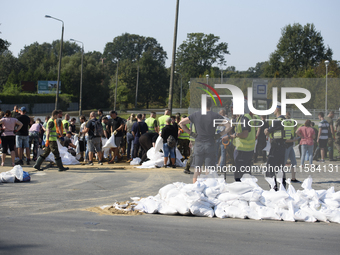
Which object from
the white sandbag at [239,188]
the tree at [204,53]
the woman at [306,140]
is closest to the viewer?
the white sandbag at [239,188]

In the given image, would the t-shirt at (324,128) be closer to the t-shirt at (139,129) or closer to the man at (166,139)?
the man at (166,139)

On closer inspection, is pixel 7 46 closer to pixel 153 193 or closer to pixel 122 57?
pixel 153 193

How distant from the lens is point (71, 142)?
14.3 meters

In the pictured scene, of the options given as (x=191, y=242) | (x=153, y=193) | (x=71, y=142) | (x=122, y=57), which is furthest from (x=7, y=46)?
(x=122, y=57)

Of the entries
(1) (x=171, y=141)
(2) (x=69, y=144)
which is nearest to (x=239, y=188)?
(1) (x=171, y=141)

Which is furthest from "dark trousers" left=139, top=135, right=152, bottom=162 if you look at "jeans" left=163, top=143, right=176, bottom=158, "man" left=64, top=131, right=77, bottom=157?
"man" left=64, top=131, right=77, bottom=157

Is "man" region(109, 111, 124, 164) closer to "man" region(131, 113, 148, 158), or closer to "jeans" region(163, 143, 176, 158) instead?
"man" region(131, 113, 148, 158)

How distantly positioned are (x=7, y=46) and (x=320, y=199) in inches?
900

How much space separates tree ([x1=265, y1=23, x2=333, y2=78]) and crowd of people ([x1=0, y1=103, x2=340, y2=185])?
55028 mm

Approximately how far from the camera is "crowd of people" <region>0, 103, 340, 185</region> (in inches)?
312

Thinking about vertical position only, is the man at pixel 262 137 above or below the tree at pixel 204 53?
below

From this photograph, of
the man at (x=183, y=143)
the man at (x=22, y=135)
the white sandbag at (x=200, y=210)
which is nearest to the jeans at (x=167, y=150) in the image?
the man at (x=183, y=143)

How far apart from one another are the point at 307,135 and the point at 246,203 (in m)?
5.44

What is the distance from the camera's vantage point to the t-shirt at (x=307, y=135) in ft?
36.2
